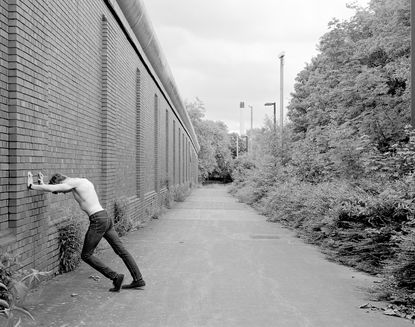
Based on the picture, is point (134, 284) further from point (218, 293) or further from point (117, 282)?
point (218, 293)

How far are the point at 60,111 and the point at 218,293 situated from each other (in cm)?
373

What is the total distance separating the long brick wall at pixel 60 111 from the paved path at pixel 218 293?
0.88 metres

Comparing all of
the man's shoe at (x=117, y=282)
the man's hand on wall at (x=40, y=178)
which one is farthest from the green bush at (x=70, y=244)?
the man's shoe at (x=117, y=282)

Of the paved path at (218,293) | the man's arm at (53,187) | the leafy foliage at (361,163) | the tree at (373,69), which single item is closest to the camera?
the paved path at (218,293)

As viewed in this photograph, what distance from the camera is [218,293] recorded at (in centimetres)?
628

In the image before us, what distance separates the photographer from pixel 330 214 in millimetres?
10148

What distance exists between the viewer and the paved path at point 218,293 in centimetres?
513

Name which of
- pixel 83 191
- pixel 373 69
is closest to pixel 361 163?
pixel 373 69

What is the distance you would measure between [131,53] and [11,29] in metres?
8.34

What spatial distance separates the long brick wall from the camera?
5.63 m

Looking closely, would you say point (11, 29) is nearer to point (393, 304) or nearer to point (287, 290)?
point (287, 290)

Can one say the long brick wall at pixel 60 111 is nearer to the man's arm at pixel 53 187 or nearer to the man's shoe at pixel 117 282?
the man's arm at pixel 53 187

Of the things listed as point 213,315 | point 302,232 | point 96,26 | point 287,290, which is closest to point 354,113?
point 302,232

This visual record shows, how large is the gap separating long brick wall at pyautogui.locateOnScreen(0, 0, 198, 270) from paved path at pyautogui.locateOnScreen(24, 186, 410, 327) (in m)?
0.88
